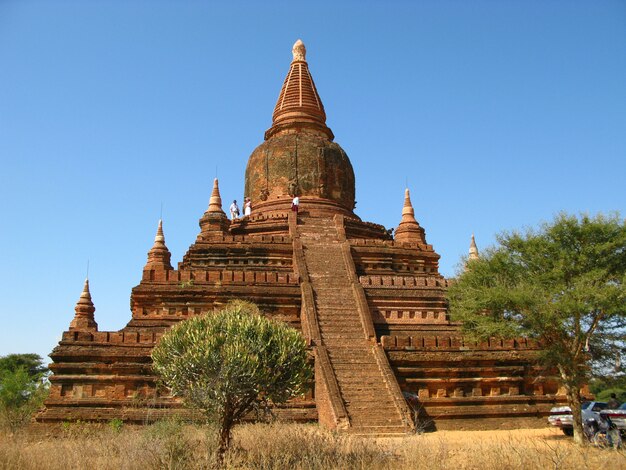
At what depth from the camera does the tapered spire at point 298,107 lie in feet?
107

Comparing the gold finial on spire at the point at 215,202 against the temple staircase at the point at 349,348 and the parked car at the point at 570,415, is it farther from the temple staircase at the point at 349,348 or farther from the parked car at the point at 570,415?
the parked car at the point at 570,415

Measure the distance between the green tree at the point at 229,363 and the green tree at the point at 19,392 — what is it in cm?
591

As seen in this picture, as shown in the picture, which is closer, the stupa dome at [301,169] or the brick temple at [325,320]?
the brick temple at [325,320]

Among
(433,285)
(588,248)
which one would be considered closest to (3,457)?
(588,248)

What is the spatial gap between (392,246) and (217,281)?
7.69 m

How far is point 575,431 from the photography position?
43.8ft

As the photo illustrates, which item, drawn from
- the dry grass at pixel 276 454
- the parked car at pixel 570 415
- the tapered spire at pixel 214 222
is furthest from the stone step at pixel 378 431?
the tapered spire at pixel 214 222

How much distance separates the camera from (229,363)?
9.96 metres

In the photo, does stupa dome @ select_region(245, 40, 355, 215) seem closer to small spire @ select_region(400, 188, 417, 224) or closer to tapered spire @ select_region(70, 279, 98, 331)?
small spire @ select_region(400, 188, 417, 224)

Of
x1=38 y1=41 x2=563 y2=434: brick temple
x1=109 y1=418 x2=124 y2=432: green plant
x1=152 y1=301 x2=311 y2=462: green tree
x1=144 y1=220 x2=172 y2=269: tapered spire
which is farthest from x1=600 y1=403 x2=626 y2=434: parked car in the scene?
x1=144 y1=220 x2=172 y2=269: tapered spire

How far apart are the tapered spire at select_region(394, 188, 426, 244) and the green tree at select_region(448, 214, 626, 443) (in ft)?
40.2

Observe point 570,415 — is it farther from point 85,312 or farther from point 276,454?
point 85,312

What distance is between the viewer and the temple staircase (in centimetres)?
1454

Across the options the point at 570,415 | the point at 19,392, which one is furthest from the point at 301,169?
the point at 570,415
